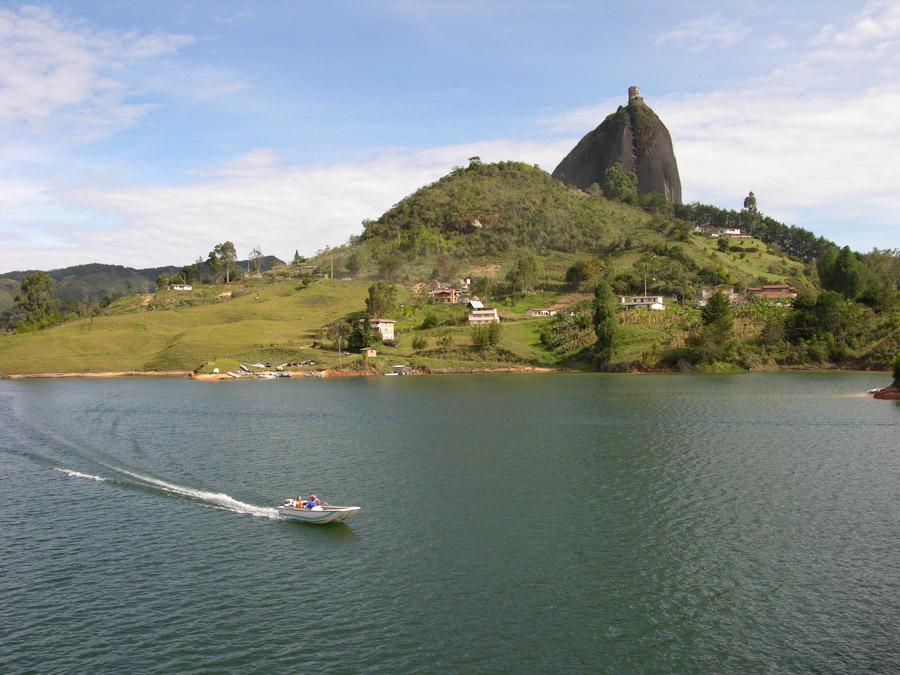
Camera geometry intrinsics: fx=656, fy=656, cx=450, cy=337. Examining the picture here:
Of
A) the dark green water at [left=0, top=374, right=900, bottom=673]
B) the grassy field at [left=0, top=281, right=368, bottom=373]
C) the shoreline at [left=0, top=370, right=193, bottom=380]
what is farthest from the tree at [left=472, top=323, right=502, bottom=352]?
the dark green water at [left=0, top=374, right=900, bottom=673]

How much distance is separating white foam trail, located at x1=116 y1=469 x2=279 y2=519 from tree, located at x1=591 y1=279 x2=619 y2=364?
125643 mm

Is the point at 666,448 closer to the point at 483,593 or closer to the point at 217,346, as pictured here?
the point at 483,593

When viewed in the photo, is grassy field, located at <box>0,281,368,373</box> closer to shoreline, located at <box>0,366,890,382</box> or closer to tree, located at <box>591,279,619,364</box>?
shoreline, located at <box>0,366,890,382</box>

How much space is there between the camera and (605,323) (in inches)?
6432

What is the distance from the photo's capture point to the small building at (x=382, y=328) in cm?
18725

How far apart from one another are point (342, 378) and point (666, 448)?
355 ft

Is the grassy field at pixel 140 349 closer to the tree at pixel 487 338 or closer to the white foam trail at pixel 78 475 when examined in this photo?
the tree at pixel 487 338

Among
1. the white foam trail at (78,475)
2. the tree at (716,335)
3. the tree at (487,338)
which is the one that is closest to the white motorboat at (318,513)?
the white foam trail at (78,475)

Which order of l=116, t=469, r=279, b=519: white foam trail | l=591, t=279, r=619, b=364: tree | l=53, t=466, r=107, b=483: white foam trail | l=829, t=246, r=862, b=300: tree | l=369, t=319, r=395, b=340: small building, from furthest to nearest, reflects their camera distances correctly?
l=829, t=246, r=862, b=300: tree, l=369, t=319, r=395, b=340: small building, l=591, t=279, r=619, b=364: tree, l=53, t=466, r=107, b=483: white foam trail, l=116, t=469, r=279, b=519: white foam trail

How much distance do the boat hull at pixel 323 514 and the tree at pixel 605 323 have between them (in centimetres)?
12813

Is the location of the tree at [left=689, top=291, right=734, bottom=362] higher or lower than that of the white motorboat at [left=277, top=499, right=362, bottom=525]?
higher

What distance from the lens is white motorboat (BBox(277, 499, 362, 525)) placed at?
43.7m


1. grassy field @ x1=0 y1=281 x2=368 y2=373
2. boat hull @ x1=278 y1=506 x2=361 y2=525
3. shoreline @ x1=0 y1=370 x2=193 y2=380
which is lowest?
boat hull @ x1=278 y1=506 x2=361 y2=525

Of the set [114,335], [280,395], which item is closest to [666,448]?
[280,395]
